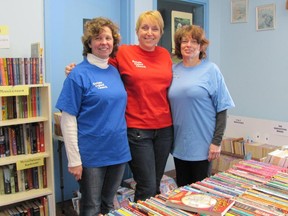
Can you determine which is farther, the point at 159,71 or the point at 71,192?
the point at 71,192

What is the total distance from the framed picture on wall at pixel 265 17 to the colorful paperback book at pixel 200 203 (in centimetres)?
252

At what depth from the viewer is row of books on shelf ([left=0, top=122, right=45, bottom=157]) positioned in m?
2.22

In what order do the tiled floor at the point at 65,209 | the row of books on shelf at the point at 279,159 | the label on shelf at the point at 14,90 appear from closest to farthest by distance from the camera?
the row of books on shelf at the point at 279,159, the label on shelf at the point at 14,90, the tiled floor at the point at 65,209

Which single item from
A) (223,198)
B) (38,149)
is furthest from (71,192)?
(223,198)

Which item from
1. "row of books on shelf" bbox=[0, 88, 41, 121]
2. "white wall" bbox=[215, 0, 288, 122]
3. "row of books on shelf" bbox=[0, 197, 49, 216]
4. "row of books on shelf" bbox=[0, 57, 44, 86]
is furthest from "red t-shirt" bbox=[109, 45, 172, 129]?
"white wall" bbox=[215, 0, 288, 122]

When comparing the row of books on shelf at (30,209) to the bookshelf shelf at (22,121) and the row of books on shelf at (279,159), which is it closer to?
the bookshelf shelf at (22,121)

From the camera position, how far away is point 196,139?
1.84m

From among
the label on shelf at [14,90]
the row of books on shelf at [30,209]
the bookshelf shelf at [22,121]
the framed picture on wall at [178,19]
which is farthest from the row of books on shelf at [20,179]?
the framed picture on wall at [178,19]

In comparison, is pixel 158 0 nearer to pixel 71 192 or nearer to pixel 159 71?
pixel 159 71

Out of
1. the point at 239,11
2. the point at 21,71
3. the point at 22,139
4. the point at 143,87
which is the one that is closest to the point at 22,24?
the point at 21,71

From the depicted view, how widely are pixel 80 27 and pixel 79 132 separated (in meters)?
1.46

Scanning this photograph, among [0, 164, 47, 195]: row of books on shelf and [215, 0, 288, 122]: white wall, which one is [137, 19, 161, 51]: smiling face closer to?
[0, 164, 47, 195]: row of books on shelf

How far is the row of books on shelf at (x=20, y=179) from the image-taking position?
88.9 inches

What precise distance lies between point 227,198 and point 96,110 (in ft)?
2.39
